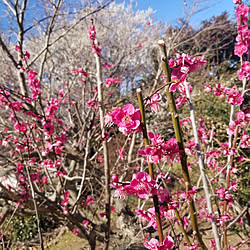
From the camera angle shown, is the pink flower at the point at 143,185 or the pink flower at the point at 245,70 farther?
the pink flower at the point at 245,70

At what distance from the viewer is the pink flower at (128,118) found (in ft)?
2.01

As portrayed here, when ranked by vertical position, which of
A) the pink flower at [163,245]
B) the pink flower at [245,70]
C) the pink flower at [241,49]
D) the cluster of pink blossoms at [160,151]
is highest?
the pink flower at [241,49]

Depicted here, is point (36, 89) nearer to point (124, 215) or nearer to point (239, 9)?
point (239, 9)

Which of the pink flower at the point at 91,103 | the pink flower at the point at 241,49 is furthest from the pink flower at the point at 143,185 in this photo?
the pink flower at the point at 91,103

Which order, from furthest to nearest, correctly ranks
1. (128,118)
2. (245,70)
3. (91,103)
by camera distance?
(91,103)
(245,70)
(128,118)

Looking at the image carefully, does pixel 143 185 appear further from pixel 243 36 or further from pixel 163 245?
pixel 243 36

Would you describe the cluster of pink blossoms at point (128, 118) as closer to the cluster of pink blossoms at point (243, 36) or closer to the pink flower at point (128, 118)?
the pink flower at point (128, 118)

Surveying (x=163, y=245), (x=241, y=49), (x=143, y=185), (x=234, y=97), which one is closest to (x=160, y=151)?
(x=143, y=185)

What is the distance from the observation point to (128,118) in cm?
62

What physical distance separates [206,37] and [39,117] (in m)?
7.74

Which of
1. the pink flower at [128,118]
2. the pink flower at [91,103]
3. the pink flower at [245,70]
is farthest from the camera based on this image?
the pink flower at [91,103]

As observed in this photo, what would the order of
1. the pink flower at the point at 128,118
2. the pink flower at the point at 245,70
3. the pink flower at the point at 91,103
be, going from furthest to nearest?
the pink flower at the point at 91,103 → the pink flower at the point at 245,70 → the pink flower at the point at 128,118

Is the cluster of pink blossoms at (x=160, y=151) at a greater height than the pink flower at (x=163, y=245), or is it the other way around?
the cluster of pink blossoms at (x=160, y=151)

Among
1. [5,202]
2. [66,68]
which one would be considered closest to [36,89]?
[5,202]
